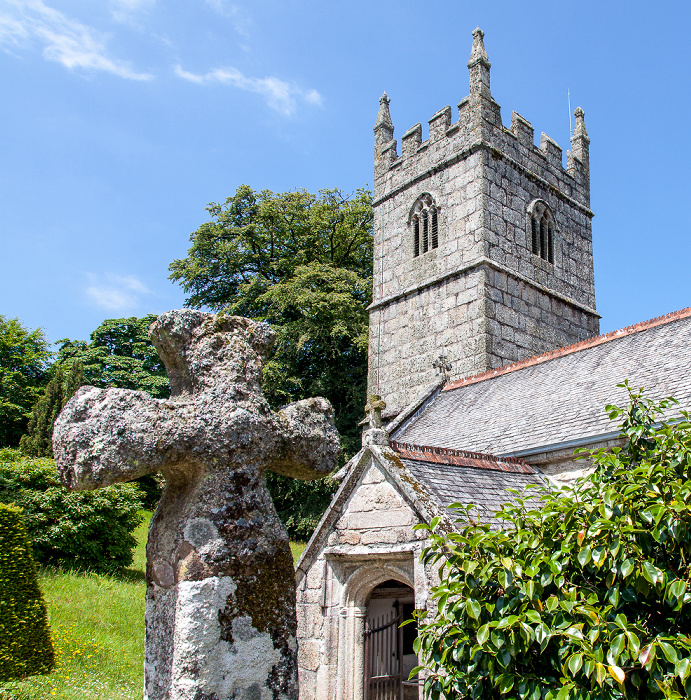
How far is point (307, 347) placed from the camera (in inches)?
1006

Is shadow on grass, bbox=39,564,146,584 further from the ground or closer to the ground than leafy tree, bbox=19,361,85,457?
closer to the ground

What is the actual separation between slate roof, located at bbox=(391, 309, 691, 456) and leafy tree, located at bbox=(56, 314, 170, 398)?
1828cm

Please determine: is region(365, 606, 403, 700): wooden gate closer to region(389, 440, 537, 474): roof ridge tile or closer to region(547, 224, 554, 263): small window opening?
region(389, 440, 537, 474): roof ridge tile

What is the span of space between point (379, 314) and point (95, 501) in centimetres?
962

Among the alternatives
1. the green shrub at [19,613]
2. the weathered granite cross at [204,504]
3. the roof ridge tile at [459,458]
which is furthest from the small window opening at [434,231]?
the weathered granite cross at [204,504]

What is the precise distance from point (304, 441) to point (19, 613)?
6838 mm

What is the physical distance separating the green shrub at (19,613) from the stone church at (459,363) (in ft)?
10.4

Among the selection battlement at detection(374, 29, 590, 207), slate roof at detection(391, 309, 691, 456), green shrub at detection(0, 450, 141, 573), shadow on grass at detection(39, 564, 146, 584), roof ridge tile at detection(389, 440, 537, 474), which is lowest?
shadow on grass at detection(39, 564, 146, 584)

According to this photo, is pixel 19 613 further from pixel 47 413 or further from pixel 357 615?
pixel 47 413

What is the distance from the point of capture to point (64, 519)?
1340 centimetres

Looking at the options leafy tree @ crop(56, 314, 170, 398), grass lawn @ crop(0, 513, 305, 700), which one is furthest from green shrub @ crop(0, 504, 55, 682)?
leafy tree @ crop(56, 314, 170, 398)

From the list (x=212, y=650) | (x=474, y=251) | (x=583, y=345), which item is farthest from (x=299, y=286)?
(x=212, y=650)

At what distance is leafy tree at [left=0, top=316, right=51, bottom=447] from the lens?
29.2m

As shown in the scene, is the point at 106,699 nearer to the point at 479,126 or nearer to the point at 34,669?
the point at 34,669
